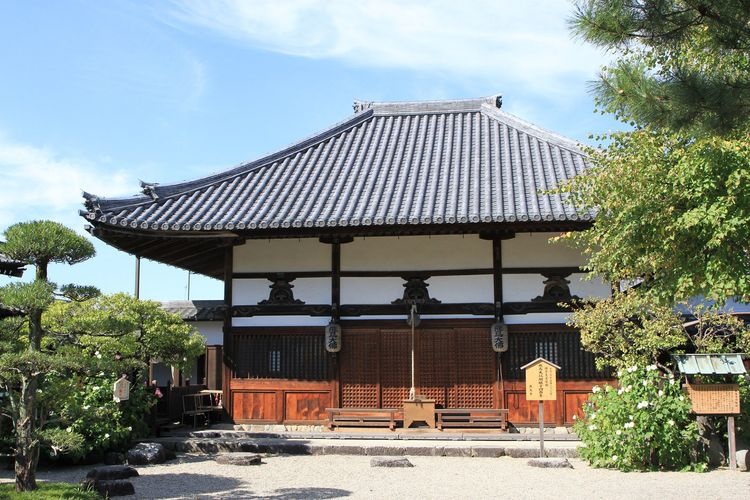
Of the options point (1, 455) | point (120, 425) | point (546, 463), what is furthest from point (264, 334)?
point (546, 463)

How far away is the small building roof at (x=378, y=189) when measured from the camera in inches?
569

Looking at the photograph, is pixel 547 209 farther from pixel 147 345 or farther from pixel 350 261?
pixel 147 345

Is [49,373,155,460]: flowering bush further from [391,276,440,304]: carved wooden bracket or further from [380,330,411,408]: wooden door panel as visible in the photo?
[391,276,440,304]: carved wooden bracket

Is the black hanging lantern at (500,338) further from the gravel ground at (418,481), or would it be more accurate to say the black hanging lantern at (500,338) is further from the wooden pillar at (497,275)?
the gravel ground at (418,481)

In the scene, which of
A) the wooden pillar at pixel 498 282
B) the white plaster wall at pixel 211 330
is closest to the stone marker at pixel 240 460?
the wooden pillar at pixel 498 282

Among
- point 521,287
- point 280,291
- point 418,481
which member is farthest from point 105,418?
point 521,287

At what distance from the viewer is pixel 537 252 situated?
1501cm

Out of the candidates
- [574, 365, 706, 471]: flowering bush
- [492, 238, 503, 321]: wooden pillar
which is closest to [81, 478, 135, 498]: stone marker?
[574, 365, 706, 471]: flowering bush

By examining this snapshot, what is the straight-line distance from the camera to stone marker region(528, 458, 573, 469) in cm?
1138

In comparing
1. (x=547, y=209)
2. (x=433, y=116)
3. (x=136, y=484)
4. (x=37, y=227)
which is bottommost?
(x=136, y=484)

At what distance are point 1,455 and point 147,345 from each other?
2888 millimetres

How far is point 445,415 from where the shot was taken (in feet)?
47.8

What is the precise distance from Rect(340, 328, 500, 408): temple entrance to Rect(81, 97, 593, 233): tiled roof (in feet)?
7.86

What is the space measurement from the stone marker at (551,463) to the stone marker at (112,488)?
18.9ft
